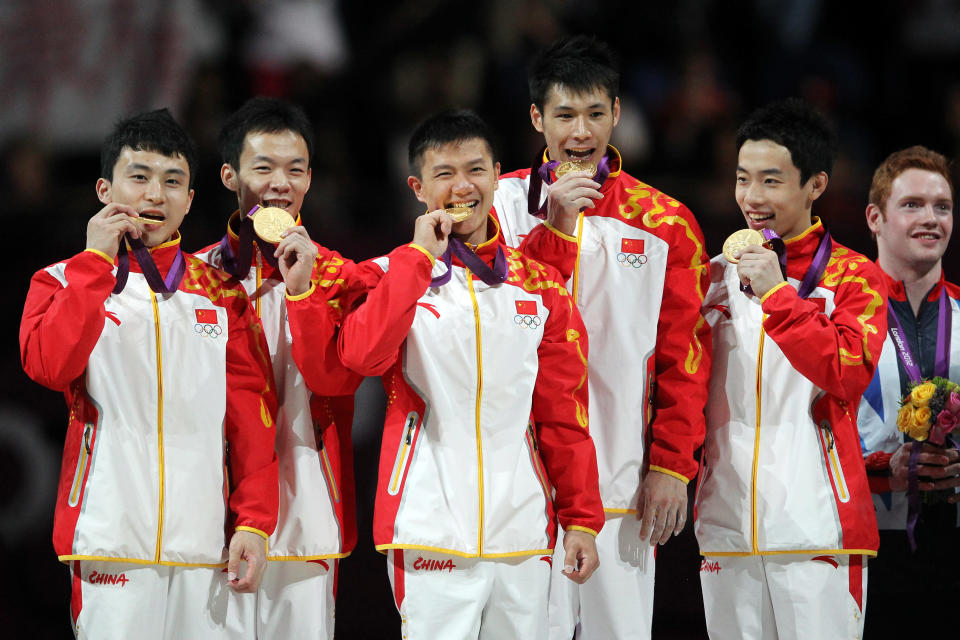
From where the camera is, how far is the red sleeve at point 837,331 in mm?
3559

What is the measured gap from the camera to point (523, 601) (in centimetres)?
334

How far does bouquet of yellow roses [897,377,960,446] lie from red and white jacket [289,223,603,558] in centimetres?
134

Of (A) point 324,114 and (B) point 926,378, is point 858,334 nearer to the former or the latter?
(B) point 926,378

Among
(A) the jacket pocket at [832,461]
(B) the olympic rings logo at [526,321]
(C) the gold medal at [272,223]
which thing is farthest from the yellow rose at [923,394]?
(C) the gold medal at [272,223]

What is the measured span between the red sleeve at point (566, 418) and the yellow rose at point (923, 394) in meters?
1.33

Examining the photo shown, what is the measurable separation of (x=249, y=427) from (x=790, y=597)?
1.83m

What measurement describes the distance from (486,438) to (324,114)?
3.79 metres

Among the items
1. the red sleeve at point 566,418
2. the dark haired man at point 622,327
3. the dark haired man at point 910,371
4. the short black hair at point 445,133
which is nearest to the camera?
the red sleeve at point 566,418

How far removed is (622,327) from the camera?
3.88 meters

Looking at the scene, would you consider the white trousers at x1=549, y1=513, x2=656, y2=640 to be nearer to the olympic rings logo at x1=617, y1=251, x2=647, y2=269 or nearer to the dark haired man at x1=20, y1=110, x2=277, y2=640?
the olympic rings logo at x1=617, y1=251, x2=647, y2=269

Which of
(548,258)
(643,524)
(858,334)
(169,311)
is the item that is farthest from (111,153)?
(858,334)

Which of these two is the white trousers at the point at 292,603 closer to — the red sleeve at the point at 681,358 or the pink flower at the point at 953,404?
the red sleeve at the point at 681,358

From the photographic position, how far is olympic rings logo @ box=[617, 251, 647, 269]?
3.92 metres

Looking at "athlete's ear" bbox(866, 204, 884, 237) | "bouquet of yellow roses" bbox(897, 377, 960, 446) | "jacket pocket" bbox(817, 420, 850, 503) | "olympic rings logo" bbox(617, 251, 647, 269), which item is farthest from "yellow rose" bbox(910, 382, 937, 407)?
"olympic rings logo" bbox(617, 251, 647, 269)
